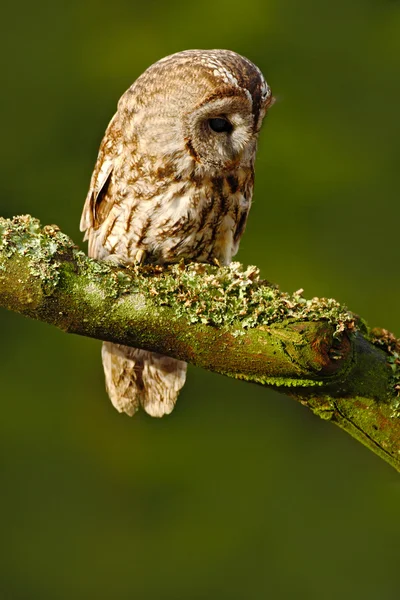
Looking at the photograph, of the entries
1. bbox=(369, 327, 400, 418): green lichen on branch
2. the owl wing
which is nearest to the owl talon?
the owl wing

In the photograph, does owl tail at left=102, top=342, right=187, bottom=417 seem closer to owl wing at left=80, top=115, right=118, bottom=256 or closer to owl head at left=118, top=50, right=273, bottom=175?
owl wing at left=80, top=115, right=118, bottom=256

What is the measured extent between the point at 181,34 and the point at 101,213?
1624 millimetres

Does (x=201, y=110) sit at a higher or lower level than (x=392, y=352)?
higher

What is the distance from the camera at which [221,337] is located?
4.25ft

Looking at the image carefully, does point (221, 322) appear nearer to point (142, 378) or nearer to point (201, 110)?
point (201, 110)

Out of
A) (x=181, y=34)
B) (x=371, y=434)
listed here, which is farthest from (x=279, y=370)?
(x=181, y=34)

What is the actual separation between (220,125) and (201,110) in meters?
0.06

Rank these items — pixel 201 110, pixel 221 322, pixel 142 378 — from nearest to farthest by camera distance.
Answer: pixel 221 322 → pixel 201 110 → pixel 142 378

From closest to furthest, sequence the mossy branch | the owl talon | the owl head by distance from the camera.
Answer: the mossy branch → the owl head → the owl talon

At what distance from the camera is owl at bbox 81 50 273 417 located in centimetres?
159

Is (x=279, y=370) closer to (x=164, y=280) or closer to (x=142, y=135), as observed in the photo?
(x=164, y=280)

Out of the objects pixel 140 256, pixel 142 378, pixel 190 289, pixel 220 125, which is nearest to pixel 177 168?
pixel 220 125

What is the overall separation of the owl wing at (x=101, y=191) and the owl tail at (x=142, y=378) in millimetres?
285

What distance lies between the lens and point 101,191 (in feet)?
6.05
